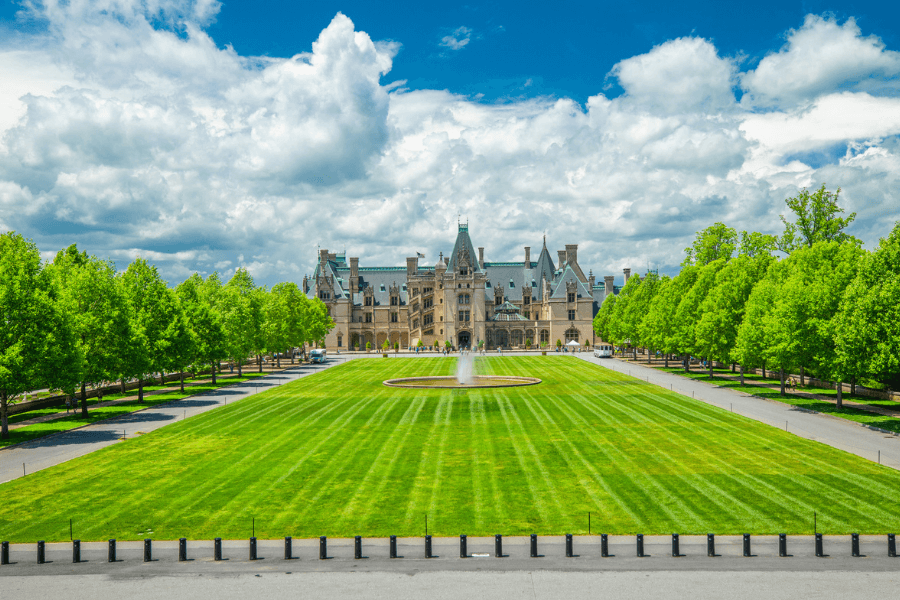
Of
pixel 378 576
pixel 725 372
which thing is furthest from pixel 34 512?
pixel 725 372

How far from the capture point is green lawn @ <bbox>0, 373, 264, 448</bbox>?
36.5 metres

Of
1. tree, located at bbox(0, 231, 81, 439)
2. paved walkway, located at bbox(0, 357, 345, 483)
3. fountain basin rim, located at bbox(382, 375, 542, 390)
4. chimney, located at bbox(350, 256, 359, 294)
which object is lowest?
paved walkway, located at bbox(0, 357, 345, 483)

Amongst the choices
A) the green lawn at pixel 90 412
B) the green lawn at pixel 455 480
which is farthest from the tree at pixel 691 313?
the green lawn at pixel 90 412

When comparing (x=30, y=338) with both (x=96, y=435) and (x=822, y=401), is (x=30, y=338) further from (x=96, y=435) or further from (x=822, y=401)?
(x=822, y=401)

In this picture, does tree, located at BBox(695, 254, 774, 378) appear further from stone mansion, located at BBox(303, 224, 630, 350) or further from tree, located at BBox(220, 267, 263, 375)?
stone mansion, located at BBox(303, 224, 630, 350)

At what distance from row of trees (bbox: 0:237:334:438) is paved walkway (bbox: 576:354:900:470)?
40.8 m

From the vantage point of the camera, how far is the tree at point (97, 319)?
42406mm

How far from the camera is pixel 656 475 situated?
84.6 ft

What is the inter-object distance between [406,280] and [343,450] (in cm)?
11338

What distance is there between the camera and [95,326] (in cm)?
4344

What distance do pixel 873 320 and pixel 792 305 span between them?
913 cm

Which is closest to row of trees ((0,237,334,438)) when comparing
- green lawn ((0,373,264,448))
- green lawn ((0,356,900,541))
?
green lawn ((0,373,264,448))

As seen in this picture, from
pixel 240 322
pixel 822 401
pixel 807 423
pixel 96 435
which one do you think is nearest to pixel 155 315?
pixel 240 322

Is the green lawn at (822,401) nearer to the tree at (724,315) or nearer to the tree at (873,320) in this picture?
the tree at (873,320)
